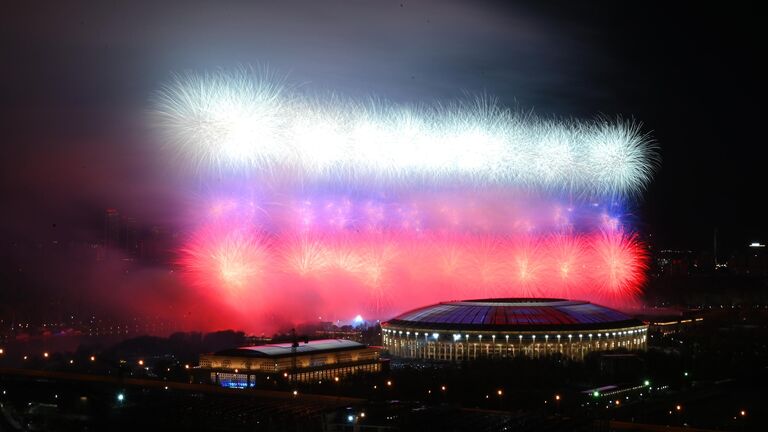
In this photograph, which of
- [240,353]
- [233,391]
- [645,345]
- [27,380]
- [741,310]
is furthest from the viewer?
[741,310]

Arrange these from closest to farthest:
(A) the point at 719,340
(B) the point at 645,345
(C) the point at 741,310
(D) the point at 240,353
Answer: (D) the point at 240,353 → (B) the point at 645,345 → (A) the point at 719,340 → (C) the point at 741,310

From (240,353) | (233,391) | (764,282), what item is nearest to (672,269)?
(764,282)

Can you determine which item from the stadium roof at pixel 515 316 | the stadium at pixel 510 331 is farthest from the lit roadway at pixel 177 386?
the stadium roof at pixel 515 316

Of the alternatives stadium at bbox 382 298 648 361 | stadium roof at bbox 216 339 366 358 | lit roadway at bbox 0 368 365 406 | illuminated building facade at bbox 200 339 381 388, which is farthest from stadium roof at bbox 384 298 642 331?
lit roadway at bbox 0 368 365 406

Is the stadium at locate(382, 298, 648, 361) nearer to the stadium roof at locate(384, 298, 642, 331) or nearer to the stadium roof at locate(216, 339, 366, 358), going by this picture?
the stadium roof at locate(384, 298, 642, 331)

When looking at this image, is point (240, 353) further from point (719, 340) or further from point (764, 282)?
point (764, 282)

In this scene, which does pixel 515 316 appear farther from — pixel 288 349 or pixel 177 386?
pixel 177 386

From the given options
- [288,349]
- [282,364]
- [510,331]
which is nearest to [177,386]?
[282,364]
